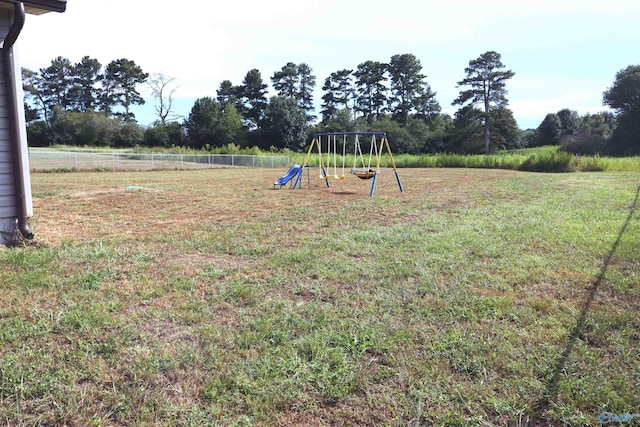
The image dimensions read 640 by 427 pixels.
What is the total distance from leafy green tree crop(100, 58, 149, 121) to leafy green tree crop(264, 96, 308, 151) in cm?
1971

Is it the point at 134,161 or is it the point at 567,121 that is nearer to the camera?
the point at 134,161

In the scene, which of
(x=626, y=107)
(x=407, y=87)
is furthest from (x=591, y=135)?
(x=407, y=87)

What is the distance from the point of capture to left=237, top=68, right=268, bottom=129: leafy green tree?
4841 centimetres

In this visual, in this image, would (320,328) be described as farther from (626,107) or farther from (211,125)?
(626,107)

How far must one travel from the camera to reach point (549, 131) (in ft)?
139

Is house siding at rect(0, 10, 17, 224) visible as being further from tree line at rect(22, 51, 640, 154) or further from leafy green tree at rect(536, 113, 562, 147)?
leafy green tree at rect(536, 113, 562, 147)

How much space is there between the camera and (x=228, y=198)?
28.1 feet

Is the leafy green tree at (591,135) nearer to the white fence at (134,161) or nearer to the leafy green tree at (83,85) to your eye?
the white fence at (134,161)

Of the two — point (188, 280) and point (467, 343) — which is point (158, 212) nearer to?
point (188, 280)

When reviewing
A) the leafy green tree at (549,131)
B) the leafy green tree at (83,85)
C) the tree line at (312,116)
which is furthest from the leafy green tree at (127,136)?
the leafy green tree at (549,131)

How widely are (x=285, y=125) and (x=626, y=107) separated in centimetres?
3295

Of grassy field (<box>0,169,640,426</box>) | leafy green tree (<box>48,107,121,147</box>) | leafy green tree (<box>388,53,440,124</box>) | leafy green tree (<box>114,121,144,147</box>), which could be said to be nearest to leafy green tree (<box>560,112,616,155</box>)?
leafy green tree (<box>388,53,440,124</box>)

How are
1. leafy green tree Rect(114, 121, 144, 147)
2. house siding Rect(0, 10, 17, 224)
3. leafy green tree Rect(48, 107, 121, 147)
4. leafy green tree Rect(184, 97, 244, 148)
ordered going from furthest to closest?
leafy green tree Rect(184, 97, 244, 148)
leafy green tree Rect(114, 121, 144, 147)
leafy green tree Rect(48, 107, 121, 147)
house siding Rect(0, 10, 17, 224)

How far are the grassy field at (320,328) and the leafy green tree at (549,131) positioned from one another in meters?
44.3
